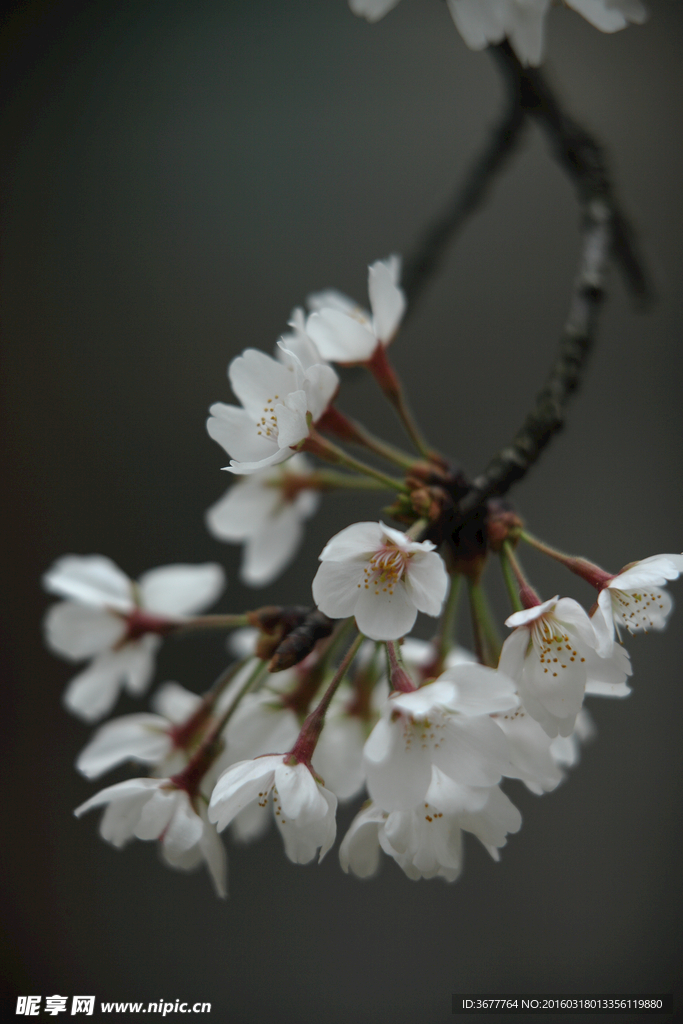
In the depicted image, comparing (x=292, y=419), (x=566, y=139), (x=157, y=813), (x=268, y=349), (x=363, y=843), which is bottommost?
(x=363, y=843)

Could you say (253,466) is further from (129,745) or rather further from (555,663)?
(129,745)

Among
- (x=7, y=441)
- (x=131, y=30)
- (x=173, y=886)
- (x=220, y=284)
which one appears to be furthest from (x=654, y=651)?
(x=131, y=30)

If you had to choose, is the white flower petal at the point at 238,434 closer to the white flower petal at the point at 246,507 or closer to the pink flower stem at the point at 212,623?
the pink flower stem at the point at 212,623

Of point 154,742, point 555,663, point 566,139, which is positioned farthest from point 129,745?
point 566,139

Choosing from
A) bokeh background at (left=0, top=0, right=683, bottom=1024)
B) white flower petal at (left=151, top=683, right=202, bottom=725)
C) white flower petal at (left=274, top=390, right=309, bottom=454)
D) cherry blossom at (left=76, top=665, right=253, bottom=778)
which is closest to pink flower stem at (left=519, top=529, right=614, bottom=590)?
white flower petal at (left=274, top=390, right=309, bottom=454)

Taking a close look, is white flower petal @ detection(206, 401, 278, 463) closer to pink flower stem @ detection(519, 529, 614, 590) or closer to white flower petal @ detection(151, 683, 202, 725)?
pink flower stem @ detection(519, 529, 614, 590)

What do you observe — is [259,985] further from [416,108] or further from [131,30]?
[131,30]
